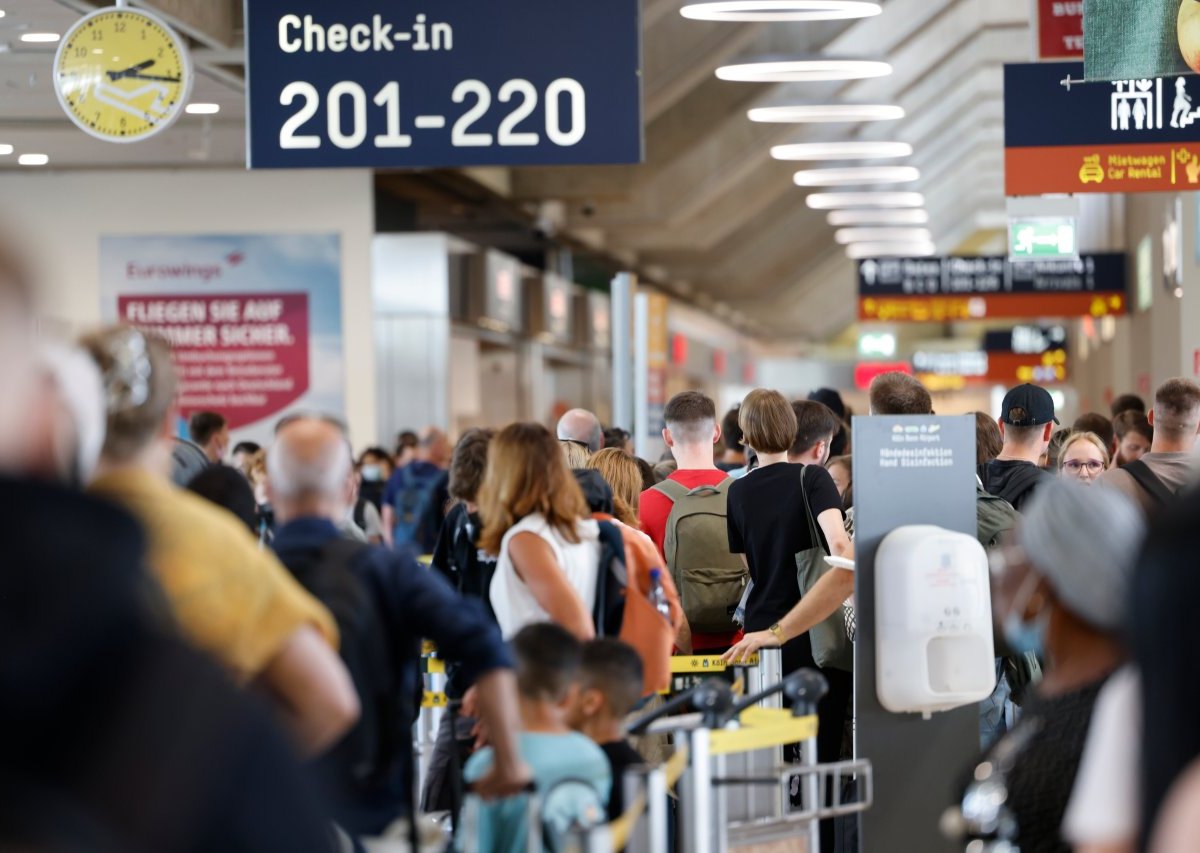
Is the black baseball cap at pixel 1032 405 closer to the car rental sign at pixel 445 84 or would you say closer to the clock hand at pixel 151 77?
the car rental sign at pixel 445 84

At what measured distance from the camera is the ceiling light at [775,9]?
10.7 meters

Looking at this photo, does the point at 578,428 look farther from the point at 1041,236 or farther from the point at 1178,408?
the point at 1041,236

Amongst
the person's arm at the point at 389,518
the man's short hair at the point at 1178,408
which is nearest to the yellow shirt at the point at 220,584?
the man's short hair at the point at 1178,408

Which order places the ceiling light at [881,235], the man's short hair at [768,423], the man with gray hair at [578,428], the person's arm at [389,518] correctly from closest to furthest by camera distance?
the man's short hair at [768,423] < the man with gray hair at [578,428] < the person's arm at [389,518] < the ceiling light at [881,235]

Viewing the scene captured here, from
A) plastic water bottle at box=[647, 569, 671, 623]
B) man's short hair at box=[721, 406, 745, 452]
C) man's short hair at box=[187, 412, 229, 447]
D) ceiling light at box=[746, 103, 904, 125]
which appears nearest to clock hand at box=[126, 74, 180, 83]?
man's short hair at box=[187, 412, 229, 447]

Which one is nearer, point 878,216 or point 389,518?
point 389,518

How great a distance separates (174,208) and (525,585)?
1234 cm

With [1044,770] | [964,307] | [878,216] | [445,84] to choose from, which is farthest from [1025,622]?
[964,307]

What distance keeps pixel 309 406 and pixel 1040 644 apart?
46.7 feet

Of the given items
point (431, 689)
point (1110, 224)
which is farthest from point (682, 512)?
point (1110, 224)

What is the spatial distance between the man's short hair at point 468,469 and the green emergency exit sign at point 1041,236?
9193 millimetres

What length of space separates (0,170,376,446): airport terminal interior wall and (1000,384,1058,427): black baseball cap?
10.4 metres

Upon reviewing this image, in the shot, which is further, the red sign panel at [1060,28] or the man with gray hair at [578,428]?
the red sign panel at [1060,28]

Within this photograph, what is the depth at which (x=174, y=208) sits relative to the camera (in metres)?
16.3
